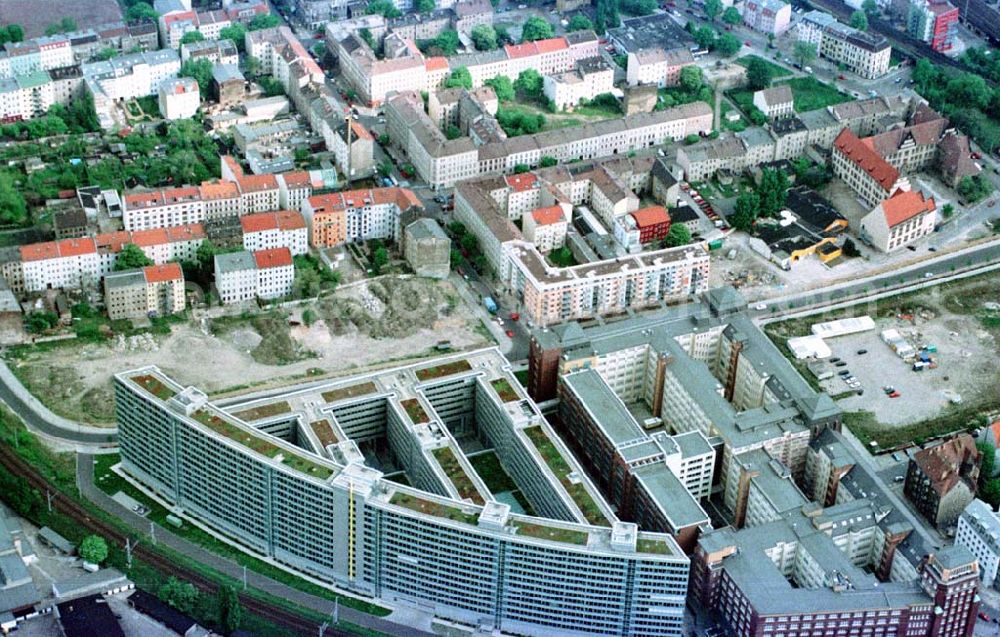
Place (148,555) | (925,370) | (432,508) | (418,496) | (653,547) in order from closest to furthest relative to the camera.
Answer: (653,547) → (432,508) → (418,496) → (148,555) → (925,370)

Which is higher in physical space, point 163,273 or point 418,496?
point 163,273

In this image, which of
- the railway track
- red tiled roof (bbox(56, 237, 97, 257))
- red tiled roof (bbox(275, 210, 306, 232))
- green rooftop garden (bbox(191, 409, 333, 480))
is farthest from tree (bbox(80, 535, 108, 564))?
red tiled roof (bbox(275, 210, 306, 232))

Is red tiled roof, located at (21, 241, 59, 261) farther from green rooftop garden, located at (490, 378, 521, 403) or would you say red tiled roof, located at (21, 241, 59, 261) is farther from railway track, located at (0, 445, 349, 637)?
green rooftop garden, located at (490, 378, 521, 403)

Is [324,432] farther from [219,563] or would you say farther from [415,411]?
[219,563]

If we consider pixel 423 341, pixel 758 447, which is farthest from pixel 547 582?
pixel 423 341

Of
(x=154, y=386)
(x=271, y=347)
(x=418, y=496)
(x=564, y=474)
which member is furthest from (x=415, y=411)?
(x=154, y=386)

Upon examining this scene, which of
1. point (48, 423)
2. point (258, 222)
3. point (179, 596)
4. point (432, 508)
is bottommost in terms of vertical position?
point (179, 596)

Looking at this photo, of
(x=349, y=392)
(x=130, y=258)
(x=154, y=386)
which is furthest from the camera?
(x=130, y=258)

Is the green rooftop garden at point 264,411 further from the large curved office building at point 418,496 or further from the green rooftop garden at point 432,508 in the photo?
the green rooftop garden at point 432,508
